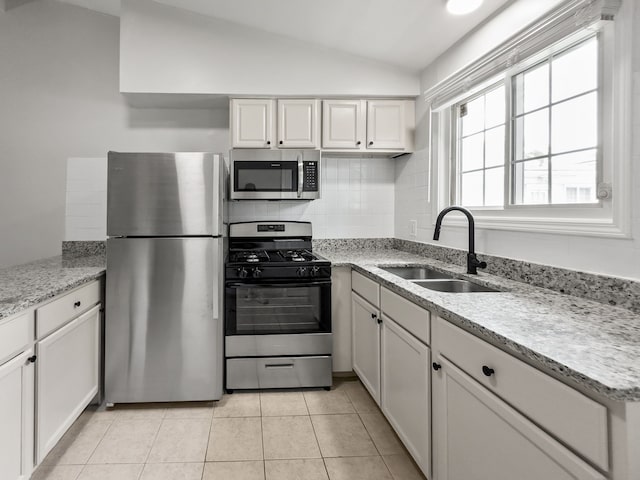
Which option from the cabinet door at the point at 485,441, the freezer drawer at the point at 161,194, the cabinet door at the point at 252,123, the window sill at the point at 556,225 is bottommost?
the cabinet door at the point at 485,441

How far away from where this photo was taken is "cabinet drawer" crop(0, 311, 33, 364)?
1423 millimetres

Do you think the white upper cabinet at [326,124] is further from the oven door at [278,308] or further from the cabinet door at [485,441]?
the cabinet door at [485,441]

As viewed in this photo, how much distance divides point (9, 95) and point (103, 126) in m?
0.84

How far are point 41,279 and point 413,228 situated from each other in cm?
247

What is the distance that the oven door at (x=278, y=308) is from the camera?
2658mm

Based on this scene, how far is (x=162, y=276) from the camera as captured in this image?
8.13ft

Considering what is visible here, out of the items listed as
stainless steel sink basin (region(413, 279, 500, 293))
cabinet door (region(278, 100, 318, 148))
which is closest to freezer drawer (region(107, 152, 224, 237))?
cabinet door (region(278, 100, 318, 148))

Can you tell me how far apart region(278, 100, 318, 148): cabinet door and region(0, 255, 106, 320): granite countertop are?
157 cm

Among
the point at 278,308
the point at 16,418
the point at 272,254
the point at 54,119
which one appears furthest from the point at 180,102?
the point at 16,418

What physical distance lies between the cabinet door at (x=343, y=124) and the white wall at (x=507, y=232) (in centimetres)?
46

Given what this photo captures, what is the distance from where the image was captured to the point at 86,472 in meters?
1.87

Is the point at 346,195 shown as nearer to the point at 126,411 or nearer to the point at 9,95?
the point at 126,411

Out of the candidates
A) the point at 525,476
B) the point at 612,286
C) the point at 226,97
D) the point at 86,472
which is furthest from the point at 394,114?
the point at 86,472

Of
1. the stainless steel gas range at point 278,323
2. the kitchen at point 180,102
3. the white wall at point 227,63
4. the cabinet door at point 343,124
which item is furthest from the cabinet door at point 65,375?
the cabinet door at point 343,124
